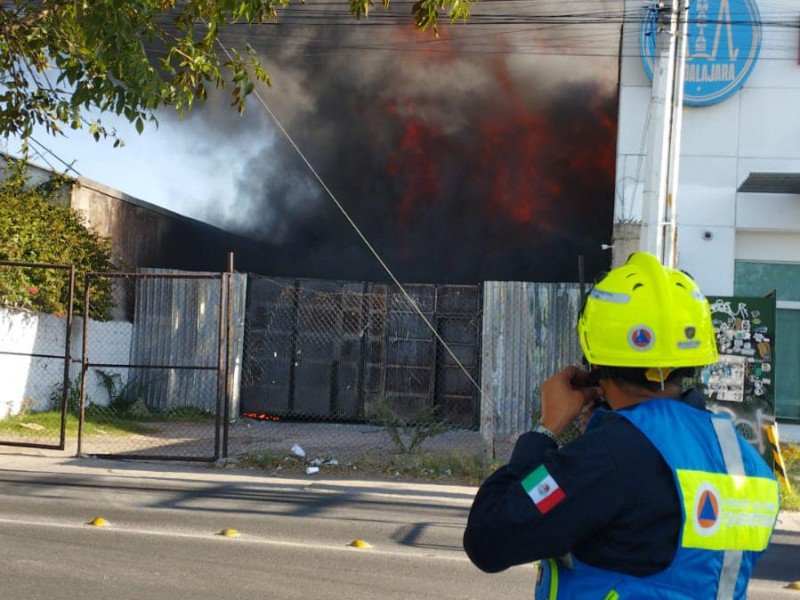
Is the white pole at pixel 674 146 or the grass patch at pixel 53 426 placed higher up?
the white pole at pixel 674 146

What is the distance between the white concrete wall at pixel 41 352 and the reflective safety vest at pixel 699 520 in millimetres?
12718

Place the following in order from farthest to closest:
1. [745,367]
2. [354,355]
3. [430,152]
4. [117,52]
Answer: [430,152], [354,355], [745,367], [117,52]

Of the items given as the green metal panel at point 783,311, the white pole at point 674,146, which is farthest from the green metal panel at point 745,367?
the green metal panel at point 783,311

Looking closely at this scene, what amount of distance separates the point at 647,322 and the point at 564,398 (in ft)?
0.76

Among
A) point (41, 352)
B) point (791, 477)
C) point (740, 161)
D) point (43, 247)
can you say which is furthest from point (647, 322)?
point (43, 247)

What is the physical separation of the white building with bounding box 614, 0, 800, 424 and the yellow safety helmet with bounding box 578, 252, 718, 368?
13024 mm

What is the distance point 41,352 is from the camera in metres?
14.8

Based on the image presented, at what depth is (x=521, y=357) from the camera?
47.4ft

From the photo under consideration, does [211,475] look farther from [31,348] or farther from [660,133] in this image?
[660,133]

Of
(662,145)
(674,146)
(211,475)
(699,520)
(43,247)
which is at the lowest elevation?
(211,475)

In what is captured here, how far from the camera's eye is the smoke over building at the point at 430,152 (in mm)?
20750

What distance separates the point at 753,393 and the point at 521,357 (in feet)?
12.9

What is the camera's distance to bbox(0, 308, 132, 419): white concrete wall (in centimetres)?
1391

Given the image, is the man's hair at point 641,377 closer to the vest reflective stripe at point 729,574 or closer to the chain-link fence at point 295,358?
the vest reflective stripe at point 729,574
